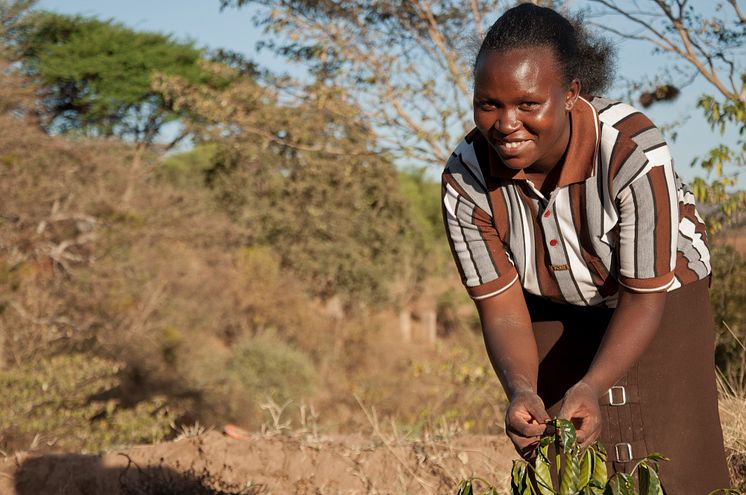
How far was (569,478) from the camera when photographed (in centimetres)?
183

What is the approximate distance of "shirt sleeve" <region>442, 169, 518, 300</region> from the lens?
2.37 meters

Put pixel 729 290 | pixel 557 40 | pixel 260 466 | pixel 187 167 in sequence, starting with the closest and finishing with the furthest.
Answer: pixel 557 40
pixel 260 466
pixel 729 290
pixel 187 167

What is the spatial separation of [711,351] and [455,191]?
2.38ft

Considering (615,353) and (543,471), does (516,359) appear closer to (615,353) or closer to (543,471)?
(615,353)

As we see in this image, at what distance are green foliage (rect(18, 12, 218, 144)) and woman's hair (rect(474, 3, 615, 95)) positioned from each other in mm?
19432

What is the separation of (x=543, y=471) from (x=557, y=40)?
0.89 meters

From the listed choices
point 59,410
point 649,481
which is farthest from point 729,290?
point 59,410

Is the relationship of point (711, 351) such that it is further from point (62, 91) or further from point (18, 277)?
point (62, 91)

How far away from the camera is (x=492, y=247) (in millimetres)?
2375

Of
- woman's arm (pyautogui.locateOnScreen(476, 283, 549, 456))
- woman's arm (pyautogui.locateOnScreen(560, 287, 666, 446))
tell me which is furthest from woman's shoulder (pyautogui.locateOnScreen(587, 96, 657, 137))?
woman's arm (pyautogui.locateOnScreen(476, 283, 549, 456))

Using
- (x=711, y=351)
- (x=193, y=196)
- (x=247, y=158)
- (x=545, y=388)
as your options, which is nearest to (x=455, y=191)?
(x=545, y=388)

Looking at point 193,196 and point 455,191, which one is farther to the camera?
point 193,196

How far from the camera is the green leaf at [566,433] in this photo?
73.2 inches

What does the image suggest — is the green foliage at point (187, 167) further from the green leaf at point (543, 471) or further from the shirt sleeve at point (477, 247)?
the green leaf at point (543, 471)
